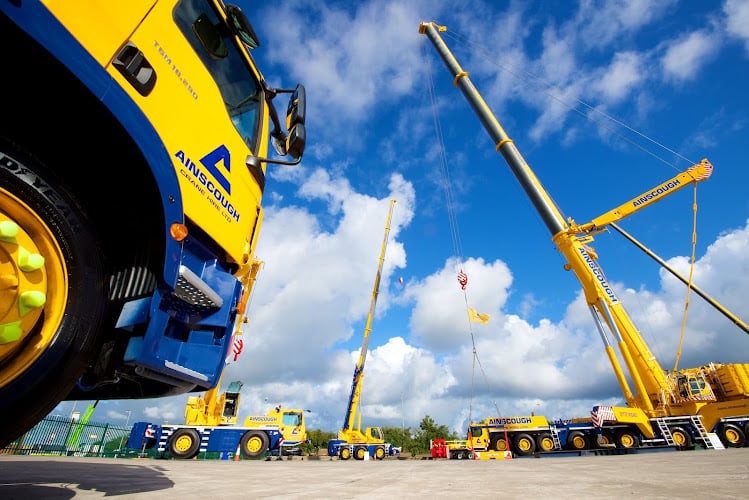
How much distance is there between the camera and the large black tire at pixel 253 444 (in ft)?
Result: 56.0

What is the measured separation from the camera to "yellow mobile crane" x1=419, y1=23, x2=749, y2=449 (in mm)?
14312

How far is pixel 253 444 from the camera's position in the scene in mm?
17281

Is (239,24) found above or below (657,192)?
below

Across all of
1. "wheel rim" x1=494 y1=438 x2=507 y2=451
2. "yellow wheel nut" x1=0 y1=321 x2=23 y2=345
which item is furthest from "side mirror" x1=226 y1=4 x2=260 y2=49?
"wheel rim" x1=494 y1=438 x2=507 y2=451

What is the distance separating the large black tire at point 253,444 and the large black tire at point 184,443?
77.5 inches

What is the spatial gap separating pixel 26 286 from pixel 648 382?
18913 millimetres

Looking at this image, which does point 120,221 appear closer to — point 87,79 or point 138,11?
point 87,79

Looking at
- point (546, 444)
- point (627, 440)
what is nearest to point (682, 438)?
point (627, 440)

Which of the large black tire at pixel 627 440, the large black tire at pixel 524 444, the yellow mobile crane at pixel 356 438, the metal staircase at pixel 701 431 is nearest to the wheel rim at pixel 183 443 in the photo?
the yellow mobile crane at pixel 356 438

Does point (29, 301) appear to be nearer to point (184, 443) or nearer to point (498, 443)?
point (184, 443)

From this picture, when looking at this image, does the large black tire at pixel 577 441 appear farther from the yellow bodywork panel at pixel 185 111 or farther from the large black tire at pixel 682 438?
the yellow bodywork panel at pixel 185 111

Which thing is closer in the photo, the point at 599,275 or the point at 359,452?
the point at 599,275

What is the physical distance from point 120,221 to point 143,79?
0.80 meters

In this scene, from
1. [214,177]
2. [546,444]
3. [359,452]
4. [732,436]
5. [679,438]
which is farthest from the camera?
[359,452]
